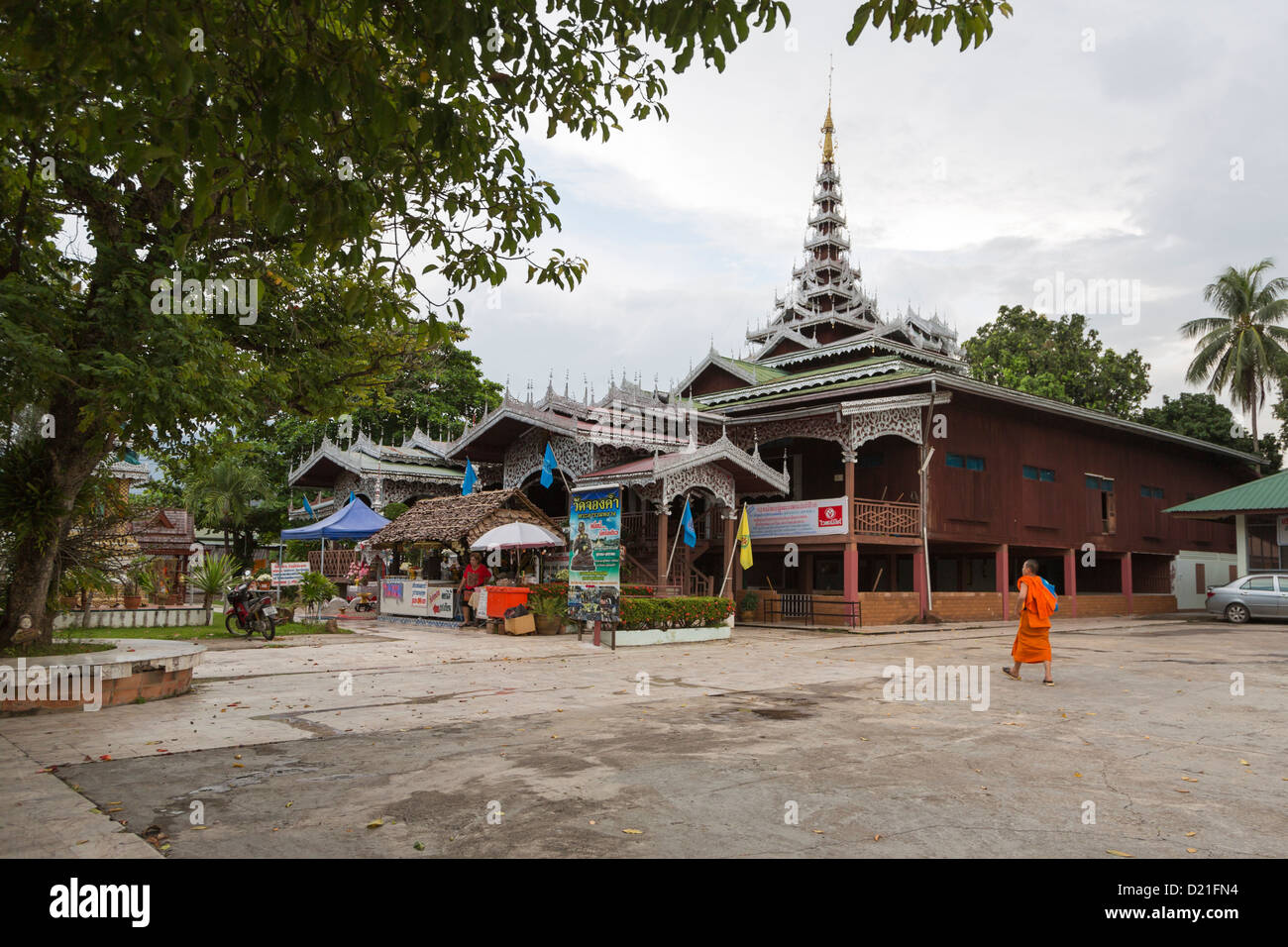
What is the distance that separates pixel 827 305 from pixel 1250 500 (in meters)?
17.4

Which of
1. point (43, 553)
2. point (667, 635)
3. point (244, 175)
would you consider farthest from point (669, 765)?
point (667, 635)

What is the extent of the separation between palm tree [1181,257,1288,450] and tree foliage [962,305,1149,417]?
276 centimetres

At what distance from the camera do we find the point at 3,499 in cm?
981

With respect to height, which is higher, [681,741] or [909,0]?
[909,0]

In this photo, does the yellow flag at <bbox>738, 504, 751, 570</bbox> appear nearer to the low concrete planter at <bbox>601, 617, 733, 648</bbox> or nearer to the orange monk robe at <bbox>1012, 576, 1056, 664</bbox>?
the low concrete planter at <bbox>601, 617, 733, 648</bbox>

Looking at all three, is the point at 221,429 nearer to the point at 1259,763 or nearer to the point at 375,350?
the point at 375,350

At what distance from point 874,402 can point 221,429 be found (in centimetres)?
1660

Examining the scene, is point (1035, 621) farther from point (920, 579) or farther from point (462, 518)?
point (462, 518)

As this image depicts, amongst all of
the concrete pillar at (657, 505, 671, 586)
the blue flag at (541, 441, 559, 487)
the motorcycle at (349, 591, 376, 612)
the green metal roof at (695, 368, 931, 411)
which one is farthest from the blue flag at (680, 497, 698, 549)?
the motorcycle at (349, 591, 376, 612)

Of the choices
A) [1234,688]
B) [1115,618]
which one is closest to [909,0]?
[1234,688]

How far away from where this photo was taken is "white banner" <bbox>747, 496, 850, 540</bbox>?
22.6 m

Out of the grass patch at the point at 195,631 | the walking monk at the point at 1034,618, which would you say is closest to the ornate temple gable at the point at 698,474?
the grass patch at the point at 195,631

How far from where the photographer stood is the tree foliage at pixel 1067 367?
43.2 meters

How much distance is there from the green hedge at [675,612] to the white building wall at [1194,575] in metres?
24.8
